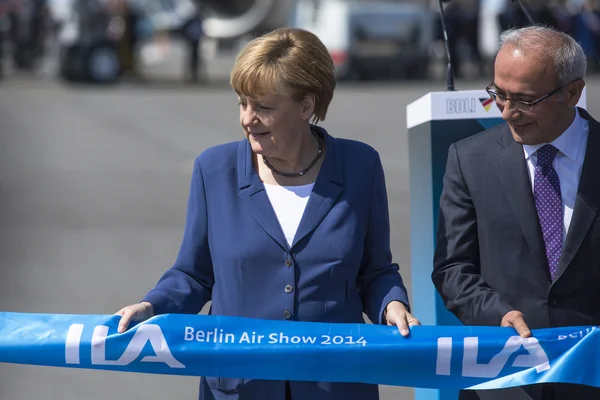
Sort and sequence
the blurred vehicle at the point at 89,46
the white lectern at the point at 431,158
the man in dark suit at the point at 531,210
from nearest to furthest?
the man in dark suit at the point at 531,210, the white lectern at the point at 431,158, the blurred vehicle at the point at 89,46

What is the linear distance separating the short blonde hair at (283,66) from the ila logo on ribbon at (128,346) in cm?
79

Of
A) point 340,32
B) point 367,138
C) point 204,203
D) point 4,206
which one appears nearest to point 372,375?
point 204,203

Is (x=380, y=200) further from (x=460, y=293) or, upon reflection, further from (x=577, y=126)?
(x=577, y=126)

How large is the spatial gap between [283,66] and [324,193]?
16.3 inches

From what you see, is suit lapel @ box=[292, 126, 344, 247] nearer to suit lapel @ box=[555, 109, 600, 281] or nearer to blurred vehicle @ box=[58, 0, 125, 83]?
suit lapel @ box=[555, 109, 600, 281]

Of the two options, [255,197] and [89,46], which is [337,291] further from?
[89,46]

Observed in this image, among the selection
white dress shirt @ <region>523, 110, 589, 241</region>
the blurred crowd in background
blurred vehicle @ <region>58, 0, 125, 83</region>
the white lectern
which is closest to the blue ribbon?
white dress shirt @ <region>523, 110, 589, 241</region>

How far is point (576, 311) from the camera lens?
10.5 ft

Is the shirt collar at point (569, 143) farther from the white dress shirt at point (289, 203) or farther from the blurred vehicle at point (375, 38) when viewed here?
the blurred vehicle at point (375, 38)

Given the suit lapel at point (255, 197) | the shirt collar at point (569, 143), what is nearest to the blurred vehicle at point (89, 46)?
the suit lapel at point (255, 197)

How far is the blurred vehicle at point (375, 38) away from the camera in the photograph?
78.6 ft

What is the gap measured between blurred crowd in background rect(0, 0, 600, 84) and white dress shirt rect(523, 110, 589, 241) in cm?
1789

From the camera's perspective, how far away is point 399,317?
3.19 m

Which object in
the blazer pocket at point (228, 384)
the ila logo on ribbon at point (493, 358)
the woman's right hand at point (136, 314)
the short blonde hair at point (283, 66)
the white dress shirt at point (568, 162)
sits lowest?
the blazer pocket at point (228, 384)
